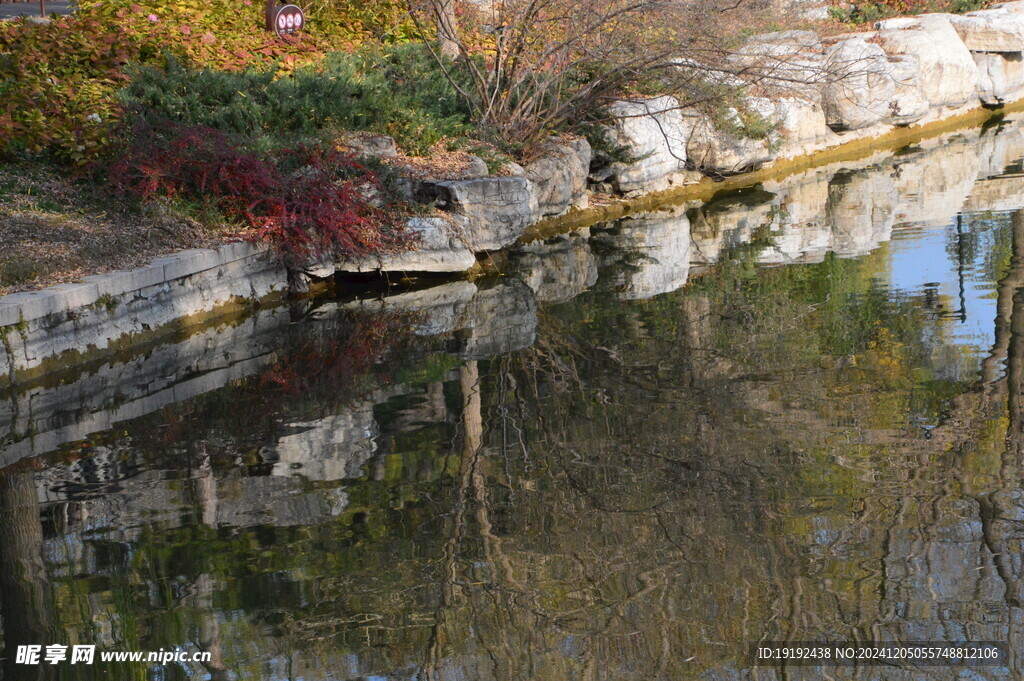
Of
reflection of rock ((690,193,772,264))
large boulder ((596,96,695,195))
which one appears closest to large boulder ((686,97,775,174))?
large boulder ((596,96,695,195))

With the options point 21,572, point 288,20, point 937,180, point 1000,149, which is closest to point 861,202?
point 937,180

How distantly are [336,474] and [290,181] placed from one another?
5310mm

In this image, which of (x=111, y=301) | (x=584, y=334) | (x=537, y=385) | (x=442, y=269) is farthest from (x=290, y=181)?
(x=537, y=385)

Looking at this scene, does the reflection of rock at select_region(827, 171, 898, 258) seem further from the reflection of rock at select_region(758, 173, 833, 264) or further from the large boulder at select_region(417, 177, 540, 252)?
the large boulder at select_region(417, 177, 540, 252)

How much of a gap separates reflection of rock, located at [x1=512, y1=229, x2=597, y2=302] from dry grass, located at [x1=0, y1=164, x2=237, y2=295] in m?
3.05

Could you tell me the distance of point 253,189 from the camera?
10555 mm

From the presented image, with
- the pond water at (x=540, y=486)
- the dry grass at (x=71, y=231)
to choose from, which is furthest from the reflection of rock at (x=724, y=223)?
the dry grass at (x=71, y=231)

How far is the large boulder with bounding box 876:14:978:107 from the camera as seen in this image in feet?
68.1

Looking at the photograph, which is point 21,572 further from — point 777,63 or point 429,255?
point 777,63

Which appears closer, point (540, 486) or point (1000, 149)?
point (540, 486)

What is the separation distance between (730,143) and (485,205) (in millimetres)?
5953

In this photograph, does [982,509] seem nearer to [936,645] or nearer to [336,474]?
[936,645]

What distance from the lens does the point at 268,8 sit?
48.2 feet

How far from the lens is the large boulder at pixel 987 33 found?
73.7 ft
